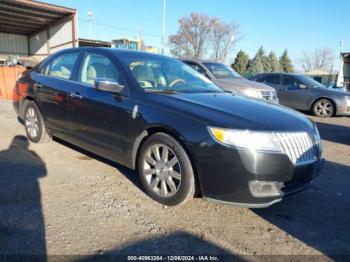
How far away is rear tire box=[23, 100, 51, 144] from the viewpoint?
5.63m

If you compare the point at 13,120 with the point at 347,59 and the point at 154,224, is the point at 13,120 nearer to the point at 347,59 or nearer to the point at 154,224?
the point at 154,224

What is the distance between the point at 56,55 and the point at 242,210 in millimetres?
3880

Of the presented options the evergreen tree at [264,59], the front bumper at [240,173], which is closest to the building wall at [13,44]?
the front bumper at [240,173]

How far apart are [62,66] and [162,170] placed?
2709mm

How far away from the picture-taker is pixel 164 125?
350 centimetres

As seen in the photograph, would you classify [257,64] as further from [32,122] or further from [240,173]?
[240,173]

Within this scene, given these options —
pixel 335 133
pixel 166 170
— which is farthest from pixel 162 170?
pixel 335 133

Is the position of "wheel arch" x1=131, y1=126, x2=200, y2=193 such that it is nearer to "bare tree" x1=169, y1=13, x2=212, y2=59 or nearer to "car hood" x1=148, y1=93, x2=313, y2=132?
"car hood" x1=148, y1=93, x2=313, y2=132

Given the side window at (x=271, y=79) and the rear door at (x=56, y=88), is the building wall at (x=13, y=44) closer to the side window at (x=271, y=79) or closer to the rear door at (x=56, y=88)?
the side window at (x=271, y=79)

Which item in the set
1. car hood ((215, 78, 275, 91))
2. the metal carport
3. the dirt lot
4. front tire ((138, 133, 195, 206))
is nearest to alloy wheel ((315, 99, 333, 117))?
car hood ((215, 78, 275, 91))

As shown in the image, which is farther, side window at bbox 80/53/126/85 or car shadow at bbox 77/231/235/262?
side window at bbox 80/53/126/85

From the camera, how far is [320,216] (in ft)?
11.6

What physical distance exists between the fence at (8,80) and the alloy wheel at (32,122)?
7.55 meters

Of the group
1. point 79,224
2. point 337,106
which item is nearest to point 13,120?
point 79,224
